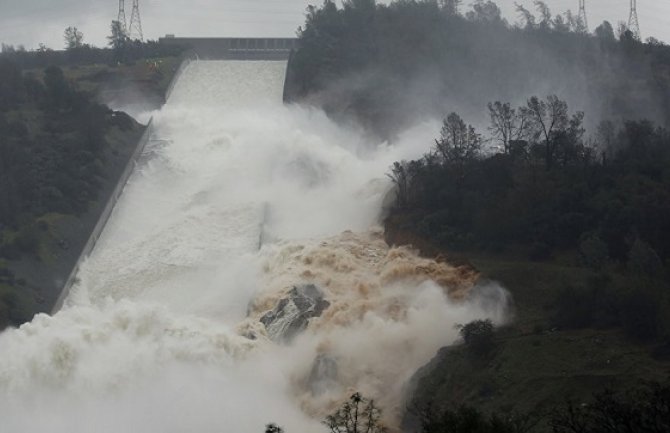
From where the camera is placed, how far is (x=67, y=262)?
71.2 m

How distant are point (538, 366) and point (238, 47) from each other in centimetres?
8029

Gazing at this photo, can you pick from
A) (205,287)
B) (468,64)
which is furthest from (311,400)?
(468,64)

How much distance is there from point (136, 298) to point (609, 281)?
91.2 ft

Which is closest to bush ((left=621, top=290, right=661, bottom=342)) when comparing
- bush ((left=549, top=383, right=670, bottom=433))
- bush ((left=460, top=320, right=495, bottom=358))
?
bush ((left=460, top=320, right=495, bottom=358))

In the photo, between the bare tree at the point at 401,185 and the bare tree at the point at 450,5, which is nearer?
the bare tree at the point at 401,185

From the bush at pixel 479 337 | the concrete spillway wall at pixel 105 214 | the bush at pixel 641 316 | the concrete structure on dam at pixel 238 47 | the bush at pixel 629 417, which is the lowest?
the concrete spillway wall at pixel 105 214

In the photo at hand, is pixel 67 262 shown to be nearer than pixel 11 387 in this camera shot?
No

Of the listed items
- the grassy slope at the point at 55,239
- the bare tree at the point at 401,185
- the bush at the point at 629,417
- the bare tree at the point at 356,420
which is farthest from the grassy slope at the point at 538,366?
the grassy slope at the point at 55,239

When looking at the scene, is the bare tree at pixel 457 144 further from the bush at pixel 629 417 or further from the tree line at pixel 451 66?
the bush at pixel 629 417

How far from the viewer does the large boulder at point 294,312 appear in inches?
2320

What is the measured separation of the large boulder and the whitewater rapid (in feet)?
1.56

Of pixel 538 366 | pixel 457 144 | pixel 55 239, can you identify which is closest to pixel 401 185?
pixel 457 144

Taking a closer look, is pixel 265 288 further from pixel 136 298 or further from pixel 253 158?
pixel 253 158

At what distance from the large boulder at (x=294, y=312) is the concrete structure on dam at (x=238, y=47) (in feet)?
198
